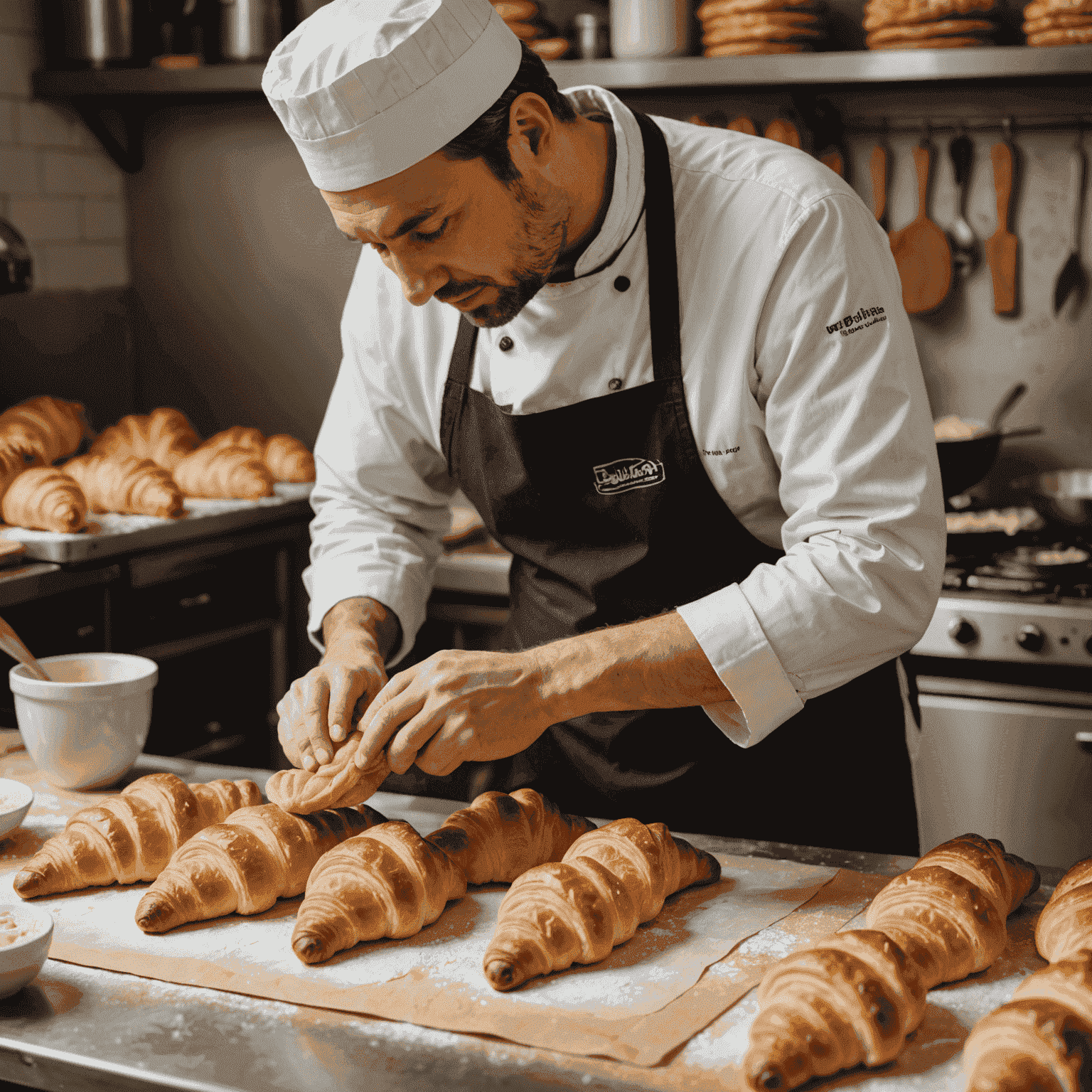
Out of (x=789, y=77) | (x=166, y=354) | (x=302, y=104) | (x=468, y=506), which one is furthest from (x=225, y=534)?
(x=302, y=104)

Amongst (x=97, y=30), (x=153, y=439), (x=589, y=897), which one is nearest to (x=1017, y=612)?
(x=589, y=897)

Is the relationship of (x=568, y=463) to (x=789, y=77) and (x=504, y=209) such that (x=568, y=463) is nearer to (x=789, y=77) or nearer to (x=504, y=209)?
(x=504, y=209)

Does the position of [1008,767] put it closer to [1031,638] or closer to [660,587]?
[1031,638]

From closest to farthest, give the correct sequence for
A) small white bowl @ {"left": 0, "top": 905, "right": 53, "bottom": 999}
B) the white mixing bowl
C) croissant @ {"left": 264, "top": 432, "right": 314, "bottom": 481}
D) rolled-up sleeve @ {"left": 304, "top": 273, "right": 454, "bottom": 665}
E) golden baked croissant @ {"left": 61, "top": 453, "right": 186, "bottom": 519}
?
small white bowl @ {"left": 0, "top": 905, "right": 53, "bottom": 999}
the white mixing bowl
rolled-up sleeve @ {"left": 304, "top": 273, "right": 454, "bottom": 665}
golden baked croissant @ {"left": 61, "top": 453, "right": 186, "bottom": 519}
croissant @ {"left": 264, "top": 432, "right": 314, "bottom": 481}

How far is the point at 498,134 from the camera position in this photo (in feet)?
5.08

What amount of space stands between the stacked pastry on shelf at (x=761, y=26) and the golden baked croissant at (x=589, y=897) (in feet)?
7.84

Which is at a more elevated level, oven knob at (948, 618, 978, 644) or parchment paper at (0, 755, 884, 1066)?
parchment paper at (0, 755, 884, 1066)

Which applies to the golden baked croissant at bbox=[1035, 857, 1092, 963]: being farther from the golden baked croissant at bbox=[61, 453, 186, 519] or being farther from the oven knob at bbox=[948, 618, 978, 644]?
the golden baked croissant at bbox=[61, 453, 186, 519]

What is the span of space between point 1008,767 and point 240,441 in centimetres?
224

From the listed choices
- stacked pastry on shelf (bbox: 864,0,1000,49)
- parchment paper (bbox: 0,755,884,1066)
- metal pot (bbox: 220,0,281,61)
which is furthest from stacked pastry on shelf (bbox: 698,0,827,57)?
parchment paper (bbox: 0,755,884,1066)

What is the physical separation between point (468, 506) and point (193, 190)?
1.38 m

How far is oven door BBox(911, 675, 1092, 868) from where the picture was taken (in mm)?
2797

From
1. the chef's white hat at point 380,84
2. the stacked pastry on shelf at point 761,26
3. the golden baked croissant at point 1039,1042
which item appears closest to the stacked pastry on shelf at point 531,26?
the stacked pastry on shelf at point 761,26

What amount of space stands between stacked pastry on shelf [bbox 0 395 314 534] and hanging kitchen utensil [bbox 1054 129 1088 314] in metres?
2.07
